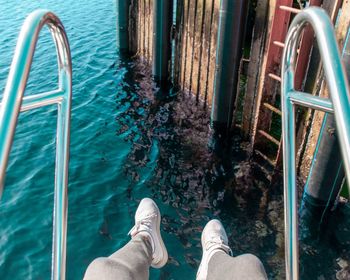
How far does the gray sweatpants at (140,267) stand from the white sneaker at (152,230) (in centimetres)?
60

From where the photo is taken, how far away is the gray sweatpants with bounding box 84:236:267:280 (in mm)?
2385

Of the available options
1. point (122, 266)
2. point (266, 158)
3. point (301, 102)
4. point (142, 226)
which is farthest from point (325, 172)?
point (301, 102)

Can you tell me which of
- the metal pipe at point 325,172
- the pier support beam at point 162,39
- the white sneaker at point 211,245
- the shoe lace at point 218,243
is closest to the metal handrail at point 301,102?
the white sneaker at point 211,245

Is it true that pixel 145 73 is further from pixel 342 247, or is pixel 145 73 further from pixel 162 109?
pixel 342 247

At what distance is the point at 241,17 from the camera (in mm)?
6355

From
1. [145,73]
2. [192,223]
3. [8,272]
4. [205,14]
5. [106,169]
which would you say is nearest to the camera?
[8,272]

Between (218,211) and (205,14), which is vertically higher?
(205,14)

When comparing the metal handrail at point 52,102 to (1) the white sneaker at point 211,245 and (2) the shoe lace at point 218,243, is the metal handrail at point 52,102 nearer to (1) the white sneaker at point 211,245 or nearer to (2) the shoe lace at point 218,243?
(1) the white sneaker at point 211,245

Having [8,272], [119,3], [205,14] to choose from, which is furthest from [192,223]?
[119,3]

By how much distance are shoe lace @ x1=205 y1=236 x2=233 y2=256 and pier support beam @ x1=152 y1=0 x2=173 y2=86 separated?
645 centimetres

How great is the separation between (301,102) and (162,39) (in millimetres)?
7854

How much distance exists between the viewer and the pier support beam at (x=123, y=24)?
1118 cm

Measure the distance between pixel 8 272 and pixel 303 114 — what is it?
507 cm

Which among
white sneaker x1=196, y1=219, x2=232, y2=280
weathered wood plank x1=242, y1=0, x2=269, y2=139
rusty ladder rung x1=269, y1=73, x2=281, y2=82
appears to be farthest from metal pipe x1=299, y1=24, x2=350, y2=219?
weathered wood plank x1=242, y1=0, x2=269, y2=139
